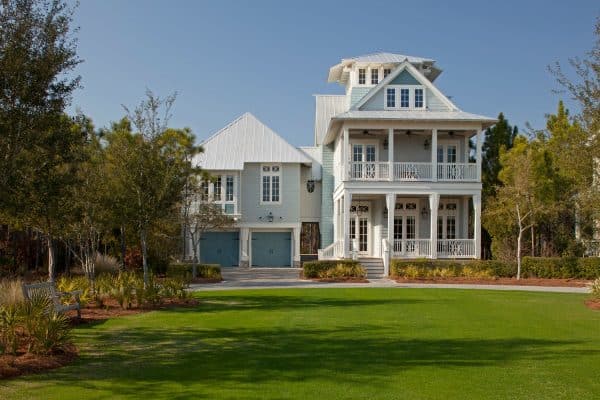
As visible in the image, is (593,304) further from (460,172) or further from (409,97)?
(409,97)

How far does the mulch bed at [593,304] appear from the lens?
16.4 meters

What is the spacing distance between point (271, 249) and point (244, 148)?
6063 millimetres

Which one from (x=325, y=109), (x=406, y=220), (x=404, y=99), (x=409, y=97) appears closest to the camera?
(x=409, y=97)

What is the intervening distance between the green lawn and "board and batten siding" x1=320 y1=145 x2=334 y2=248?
20.3 meters

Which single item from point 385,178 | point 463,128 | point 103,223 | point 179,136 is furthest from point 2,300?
point 463,128

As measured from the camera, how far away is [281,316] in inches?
552

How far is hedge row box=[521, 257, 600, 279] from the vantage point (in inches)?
1047

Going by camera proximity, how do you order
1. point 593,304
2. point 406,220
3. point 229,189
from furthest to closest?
point 229,189 → point 406,220 → point 593,304

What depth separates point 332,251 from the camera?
3234 centimetres

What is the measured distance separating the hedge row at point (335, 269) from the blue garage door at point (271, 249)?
856 centimetres

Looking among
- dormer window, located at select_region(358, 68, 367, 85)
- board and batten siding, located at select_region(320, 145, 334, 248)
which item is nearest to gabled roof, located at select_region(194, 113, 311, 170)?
board and batten siding, located at select_region(320, 145, 334, 248)

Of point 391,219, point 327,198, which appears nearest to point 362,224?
point 327,198

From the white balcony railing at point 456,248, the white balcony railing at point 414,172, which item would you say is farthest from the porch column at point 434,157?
the white balcony railing at point 456,248

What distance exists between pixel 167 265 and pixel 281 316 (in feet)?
50.1
